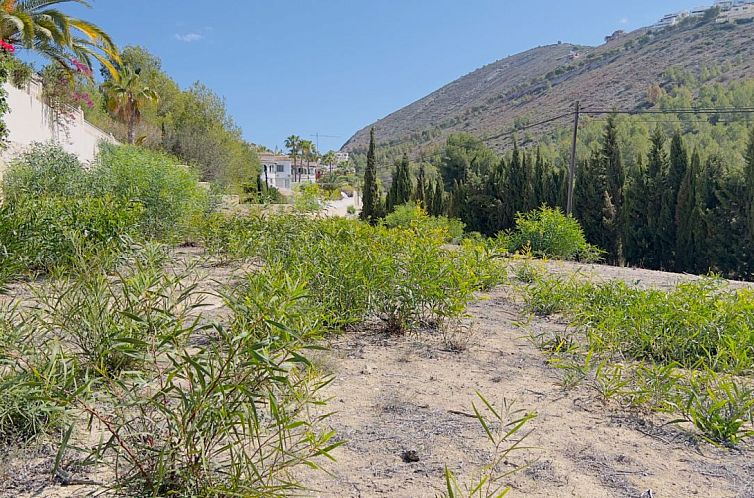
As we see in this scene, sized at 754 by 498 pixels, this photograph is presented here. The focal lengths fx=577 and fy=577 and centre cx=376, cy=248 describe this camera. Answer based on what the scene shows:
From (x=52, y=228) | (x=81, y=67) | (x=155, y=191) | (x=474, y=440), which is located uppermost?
(x=81, y=67)

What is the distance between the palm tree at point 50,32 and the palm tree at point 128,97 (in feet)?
31.3

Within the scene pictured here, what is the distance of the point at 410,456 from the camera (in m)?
2.11

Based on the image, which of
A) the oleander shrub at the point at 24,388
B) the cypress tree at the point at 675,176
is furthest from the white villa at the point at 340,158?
the oleander shrub at the point at 24,388

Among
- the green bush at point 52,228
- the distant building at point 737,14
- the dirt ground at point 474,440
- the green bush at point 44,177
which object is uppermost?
the distant building at point 737,14

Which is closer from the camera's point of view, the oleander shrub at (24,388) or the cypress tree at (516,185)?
the oleander shrub at (24,388)

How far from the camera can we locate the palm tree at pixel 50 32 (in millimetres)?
10328

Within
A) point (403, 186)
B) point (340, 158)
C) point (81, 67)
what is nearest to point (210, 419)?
point (81, 67)

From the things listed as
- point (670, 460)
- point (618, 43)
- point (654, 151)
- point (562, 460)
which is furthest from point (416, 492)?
point (618, 43)

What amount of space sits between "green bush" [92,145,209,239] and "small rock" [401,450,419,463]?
508 centimetres

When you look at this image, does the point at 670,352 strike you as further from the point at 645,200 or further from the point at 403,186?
the point at 403,186

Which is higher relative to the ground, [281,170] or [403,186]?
[281,170]

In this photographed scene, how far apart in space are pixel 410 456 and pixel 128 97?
79.8 feet

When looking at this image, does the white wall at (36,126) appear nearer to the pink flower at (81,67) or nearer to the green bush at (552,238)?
the pink flower at (81,67)

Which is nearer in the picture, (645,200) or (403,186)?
(645,200)
